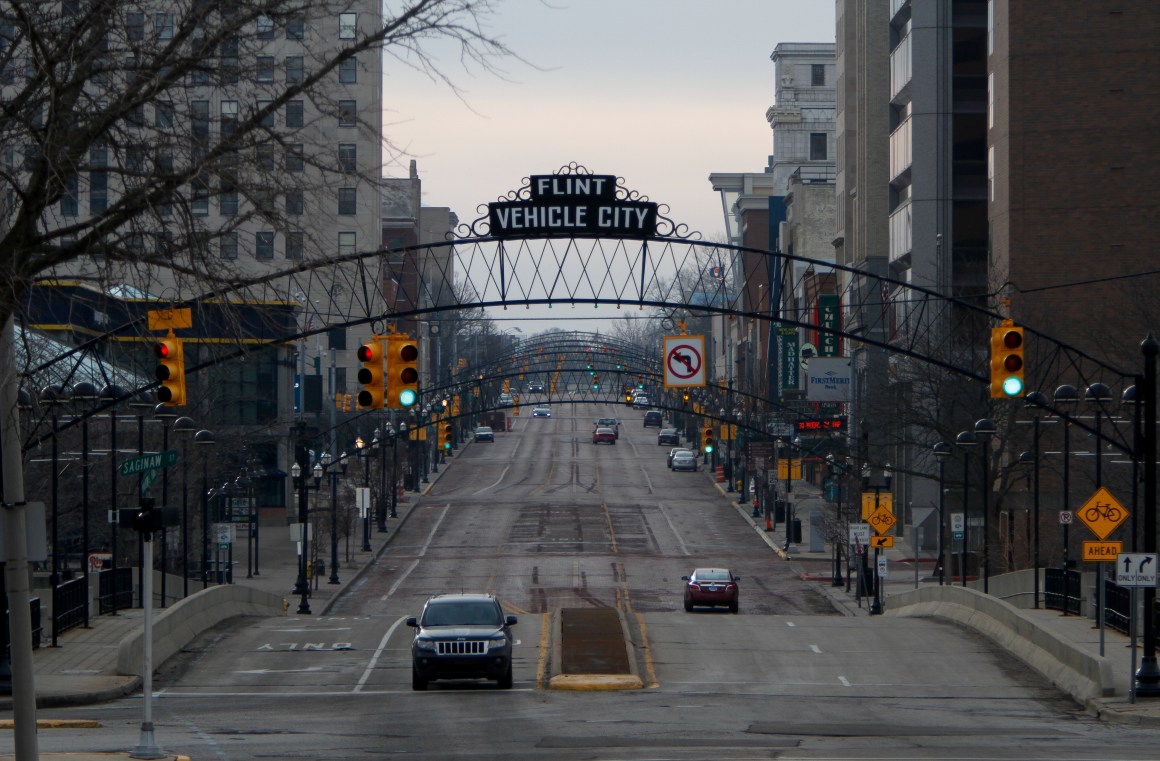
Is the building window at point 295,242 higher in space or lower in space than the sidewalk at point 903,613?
higher

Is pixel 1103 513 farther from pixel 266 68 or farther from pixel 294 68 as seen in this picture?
pixel 266 68

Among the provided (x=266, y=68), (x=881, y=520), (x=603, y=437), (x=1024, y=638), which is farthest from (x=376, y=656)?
(x=603, y=437)

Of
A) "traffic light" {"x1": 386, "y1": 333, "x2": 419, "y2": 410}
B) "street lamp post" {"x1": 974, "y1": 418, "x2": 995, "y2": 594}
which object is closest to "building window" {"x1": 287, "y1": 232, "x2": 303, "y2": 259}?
"traffic light" {"x1": 386, "y1": 333, "x2": 419, "y2": 410}

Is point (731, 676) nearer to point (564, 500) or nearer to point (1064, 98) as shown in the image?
point (1064, 98)

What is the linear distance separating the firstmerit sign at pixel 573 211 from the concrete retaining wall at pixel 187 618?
9.82 meters

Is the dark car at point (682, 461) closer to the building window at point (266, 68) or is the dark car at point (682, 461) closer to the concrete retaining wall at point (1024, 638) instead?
the concrete retaining wall at point (1024, 638)

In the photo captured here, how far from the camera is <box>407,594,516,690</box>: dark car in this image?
86.1 feet

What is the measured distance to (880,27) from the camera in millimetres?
81188

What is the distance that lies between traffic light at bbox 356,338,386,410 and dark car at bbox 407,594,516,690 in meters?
3.73

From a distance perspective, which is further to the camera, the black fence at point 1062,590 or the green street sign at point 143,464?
the black fence at point 1062,590

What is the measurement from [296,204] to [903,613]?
3600 centimetres

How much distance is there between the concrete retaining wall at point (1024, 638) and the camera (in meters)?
25.8

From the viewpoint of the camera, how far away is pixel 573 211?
3106cm

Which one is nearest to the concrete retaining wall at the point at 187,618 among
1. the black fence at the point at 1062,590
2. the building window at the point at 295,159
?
the building window at the point at 295,159
